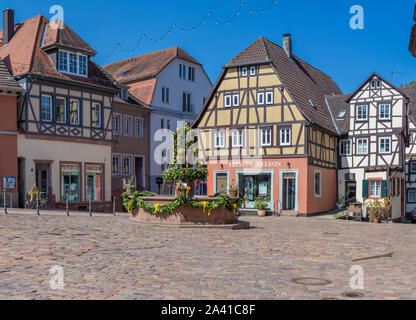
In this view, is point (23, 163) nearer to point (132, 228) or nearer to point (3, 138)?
point (3, 138)

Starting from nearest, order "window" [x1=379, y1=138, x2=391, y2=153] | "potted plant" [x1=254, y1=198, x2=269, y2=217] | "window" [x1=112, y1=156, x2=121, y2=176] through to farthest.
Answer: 1. "potted plant" [x1=254, y1=198, x2=269, y2=217]
2. "window" [x1=379, y1=138, x2=391, y2=153]
3. "window" [x1=112, y1=156, x2=121, y2=176]

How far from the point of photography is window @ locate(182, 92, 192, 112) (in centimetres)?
4275

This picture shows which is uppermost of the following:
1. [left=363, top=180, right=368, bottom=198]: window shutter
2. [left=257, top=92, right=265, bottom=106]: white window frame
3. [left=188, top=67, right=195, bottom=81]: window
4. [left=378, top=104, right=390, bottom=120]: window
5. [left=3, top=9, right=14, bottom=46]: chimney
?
[left=3, top=9, right=14, bottom=46]: chimney

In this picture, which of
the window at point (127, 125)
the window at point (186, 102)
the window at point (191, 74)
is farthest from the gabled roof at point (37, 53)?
the window at point (191, 74)

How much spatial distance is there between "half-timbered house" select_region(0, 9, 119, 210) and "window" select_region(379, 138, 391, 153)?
18.7 m

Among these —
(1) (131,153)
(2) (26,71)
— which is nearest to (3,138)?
(2) (26,71)

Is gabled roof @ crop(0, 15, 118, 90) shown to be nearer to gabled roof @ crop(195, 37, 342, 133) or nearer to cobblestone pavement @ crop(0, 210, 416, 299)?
gabled roof @ crop(195, 37, 342, 133)

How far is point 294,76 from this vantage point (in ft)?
116

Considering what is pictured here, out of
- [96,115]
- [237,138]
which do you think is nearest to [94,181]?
[96,115]

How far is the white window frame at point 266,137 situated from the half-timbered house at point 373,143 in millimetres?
6986

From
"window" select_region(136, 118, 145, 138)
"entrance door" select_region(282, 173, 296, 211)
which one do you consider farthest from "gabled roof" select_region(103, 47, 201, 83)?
"entrance door" select_region(282, 173, 296, 211)

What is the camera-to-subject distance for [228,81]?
34281 mm

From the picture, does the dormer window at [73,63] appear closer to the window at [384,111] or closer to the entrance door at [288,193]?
the entrance door at [288,193]

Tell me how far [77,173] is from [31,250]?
19876 mm
